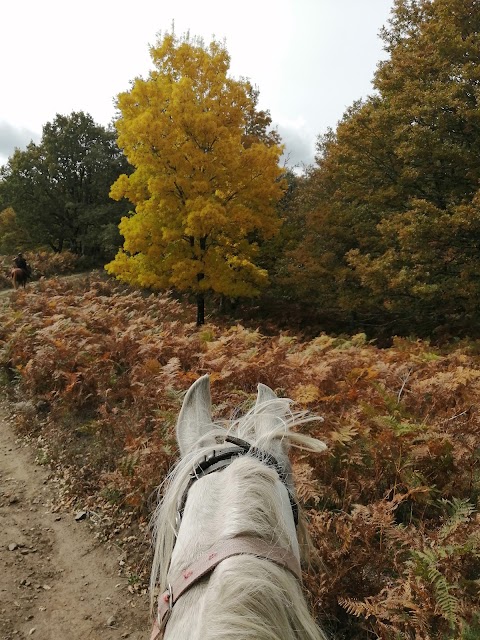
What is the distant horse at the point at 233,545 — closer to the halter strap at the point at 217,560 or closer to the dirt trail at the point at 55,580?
the halter strap at the point at 217,560

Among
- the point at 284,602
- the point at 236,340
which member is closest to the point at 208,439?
the point at 284,602

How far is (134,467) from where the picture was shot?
4863mm

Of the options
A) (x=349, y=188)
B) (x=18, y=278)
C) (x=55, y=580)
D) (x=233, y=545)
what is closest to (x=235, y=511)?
(x=233, y=545)

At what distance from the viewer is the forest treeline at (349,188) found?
1080 centimetres

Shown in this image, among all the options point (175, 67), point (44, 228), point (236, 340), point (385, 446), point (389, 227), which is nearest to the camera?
point (385, 446)

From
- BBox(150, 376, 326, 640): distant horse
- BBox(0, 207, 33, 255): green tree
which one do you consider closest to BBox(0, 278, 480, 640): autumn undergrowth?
BBox(150, 376, 326, 640): distant horse

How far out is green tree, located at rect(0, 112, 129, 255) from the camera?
25906 mm

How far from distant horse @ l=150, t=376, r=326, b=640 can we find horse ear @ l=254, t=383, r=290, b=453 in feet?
0.05

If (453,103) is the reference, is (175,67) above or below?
above

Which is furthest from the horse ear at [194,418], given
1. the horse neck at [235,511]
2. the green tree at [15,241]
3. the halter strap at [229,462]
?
the green tree at [15,241]

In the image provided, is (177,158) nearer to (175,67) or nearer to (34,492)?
(175,67)

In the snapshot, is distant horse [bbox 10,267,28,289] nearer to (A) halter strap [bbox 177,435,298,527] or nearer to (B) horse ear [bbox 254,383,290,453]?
(B) horse ear [bbox 254,383,290,453]

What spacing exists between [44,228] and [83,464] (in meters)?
25.3

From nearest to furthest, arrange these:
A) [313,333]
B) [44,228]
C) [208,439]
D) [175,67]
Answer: [208,439] → [175,67] → [313,333] → [44,228]
